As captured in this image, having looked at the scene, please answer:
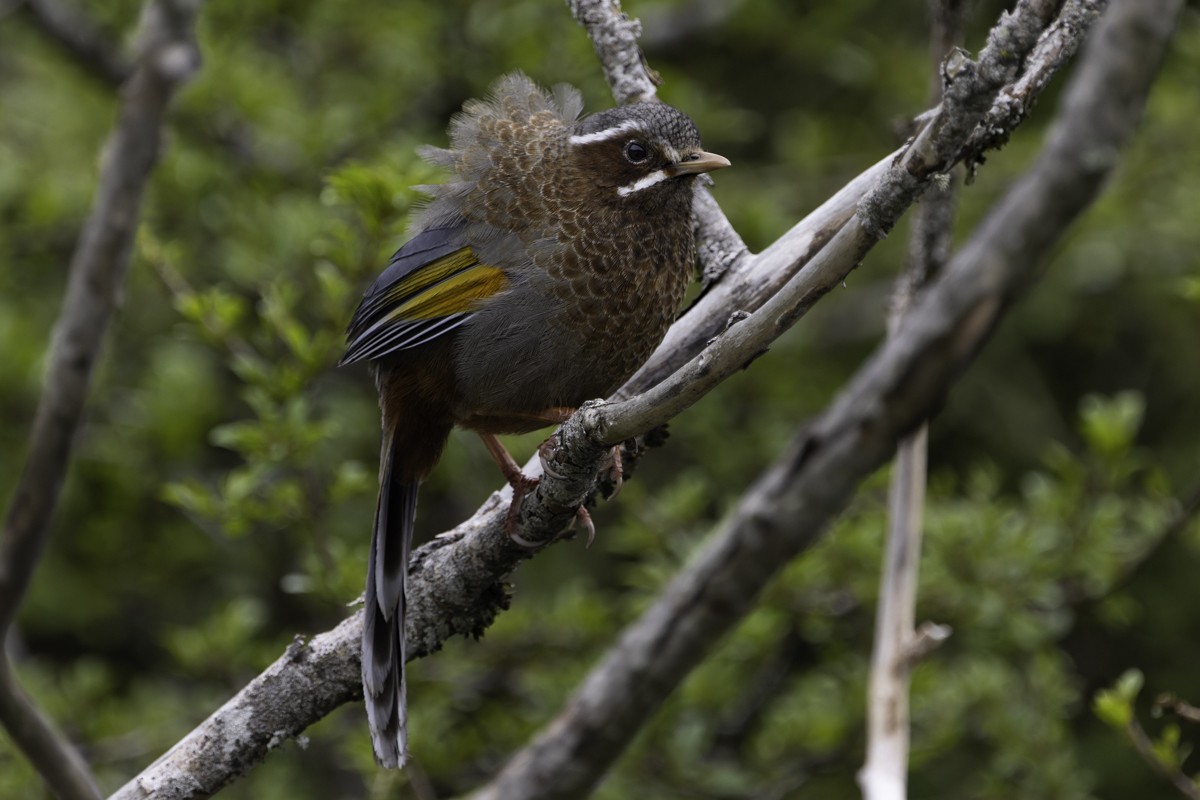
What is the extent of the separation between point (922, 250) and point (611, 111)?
1.05 m

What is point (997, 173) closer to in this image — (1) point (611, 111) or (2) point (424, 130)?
(2) point (424, 130)

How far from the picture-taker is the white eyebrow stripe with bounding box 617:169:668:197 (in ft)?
13.2

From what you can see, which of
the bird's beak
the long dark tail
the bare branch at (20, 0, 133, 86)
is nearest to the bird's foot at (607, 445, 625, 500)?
the long dark tail

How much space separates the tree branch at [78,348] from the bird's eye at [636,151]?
4.42ft

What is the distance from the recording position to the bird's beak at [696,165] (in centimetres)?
403

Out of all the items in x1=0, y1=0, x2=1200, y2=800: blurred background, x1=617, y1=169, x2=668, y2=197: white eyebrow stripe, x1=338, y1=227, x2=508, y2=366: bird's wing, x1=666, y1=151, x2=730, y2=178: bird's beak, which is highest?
x1=666, y1=151, x2=730, y2=178: bird's beak

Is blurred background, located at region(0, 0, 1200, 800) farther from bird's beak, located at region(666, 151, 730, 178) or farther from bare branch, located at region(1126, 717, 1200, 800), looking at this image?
bare branch, located at region(1126, 717, 1200, 800)

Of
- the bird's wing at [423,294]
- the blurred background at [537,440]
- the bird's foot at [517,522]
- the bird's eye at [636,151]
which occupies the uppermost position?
the bird's eye at [636,151]

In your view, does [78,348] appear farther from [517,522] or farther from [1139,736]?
[1139,736]

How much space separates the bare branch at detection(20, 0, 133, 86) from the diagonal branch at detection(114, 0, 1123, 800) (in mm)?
3836

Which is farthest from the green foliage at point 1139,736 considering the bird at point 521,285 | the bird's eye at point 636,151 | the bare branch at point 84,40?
the bare branch at point 84,40

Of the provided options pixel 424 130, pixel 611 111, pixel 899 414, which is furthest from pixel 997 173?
pixel 899 414

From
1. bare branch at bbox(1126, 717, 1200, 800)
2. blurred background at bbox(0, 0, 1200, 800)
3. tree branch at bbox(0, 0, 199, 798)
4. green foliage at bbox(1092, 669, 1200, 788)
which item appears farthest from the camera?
blurred background at bbox(0, 0, 1200, 800)

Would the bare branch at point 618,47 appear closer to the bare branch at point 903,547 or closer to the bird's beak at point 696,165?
the bird's beak at point 696,165
